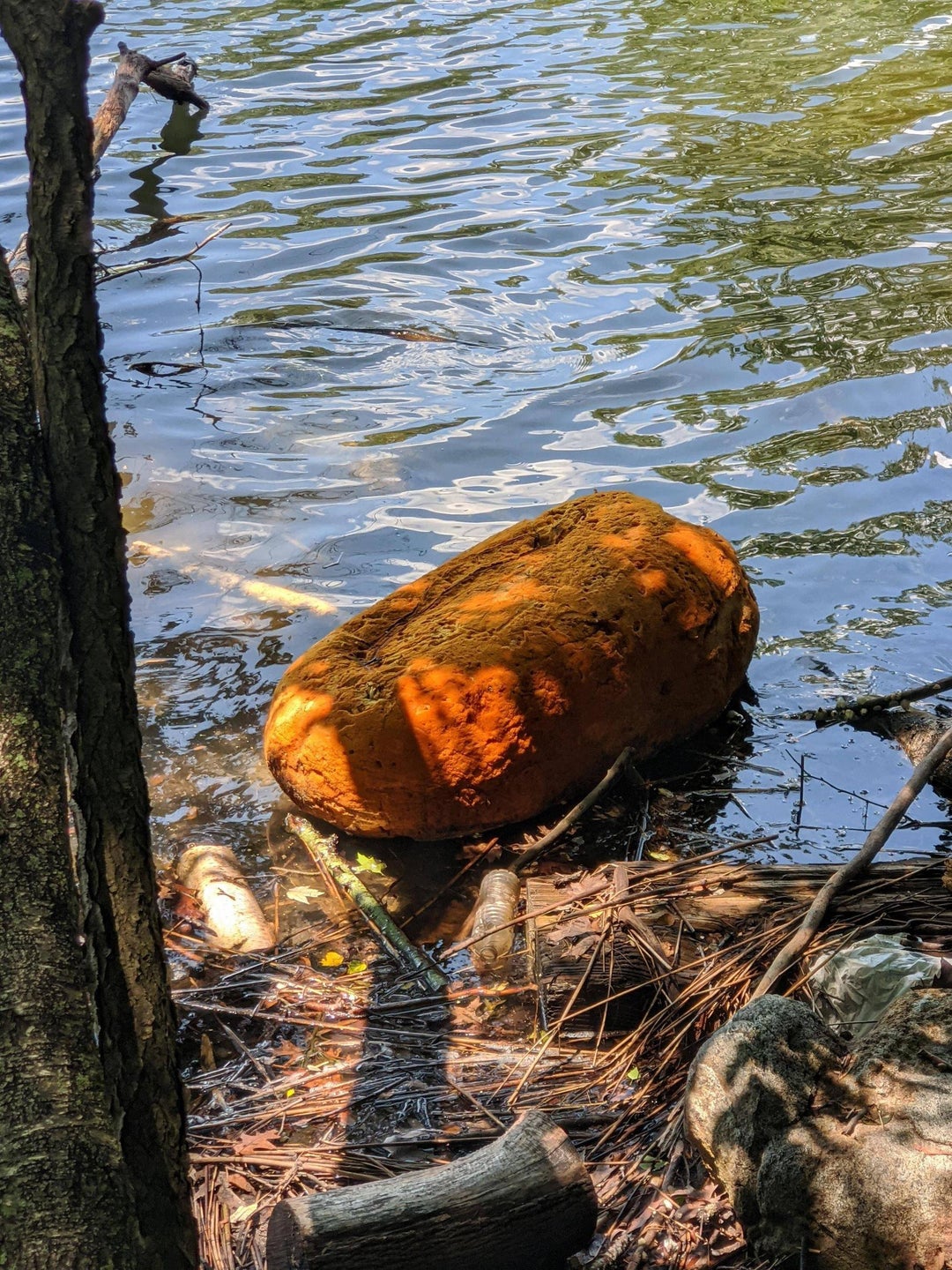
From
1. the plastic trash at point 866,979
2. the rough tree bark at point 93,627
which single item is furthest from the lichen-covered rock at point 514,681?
the rough tree bark at point 93,627

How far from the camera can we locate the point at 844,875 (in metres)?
3.76

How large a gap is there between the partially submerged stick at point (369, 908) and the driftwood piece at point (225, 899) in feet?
0.99

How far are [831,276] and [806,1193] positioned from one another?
8.81 m

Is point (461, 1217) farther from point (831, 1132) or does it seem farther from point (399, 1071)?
point (399, 1071)

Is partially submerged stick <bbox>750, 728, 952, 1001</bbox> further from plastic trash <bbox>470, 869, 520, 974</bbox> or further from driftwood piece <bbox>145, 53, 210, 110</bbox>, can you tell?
driftwood piece <bbox>145, 53, 210, 110</bbox>

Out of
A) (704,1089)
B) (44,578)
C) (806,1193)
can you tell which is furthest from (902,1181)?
(44,578)

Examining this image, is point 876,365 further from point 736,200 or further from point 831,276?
point 736,200

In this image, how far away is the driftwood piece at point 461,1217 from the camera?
8.36 feet

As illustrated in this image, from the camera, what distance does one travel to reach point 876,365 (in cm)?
870

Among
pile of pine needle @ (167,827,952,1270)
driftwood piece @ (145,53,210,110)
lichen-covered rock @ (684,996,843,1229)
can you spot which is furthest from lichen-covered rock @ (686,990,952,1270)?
→ driftwood piece @ (145,53,210,110)

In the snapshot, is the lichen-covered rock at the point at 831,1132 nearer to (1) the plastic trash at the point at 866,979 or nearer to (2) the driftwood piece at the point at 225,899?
(1) the plastic trash at the point at 866,979

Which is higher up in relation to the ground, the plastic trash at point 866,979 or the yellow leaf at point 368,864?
the plastic trash at point 866,979

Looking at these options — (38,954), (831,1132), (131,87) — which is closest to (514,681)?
(831,1132)

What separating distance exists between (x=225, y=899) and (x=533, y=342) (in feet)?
20.2
